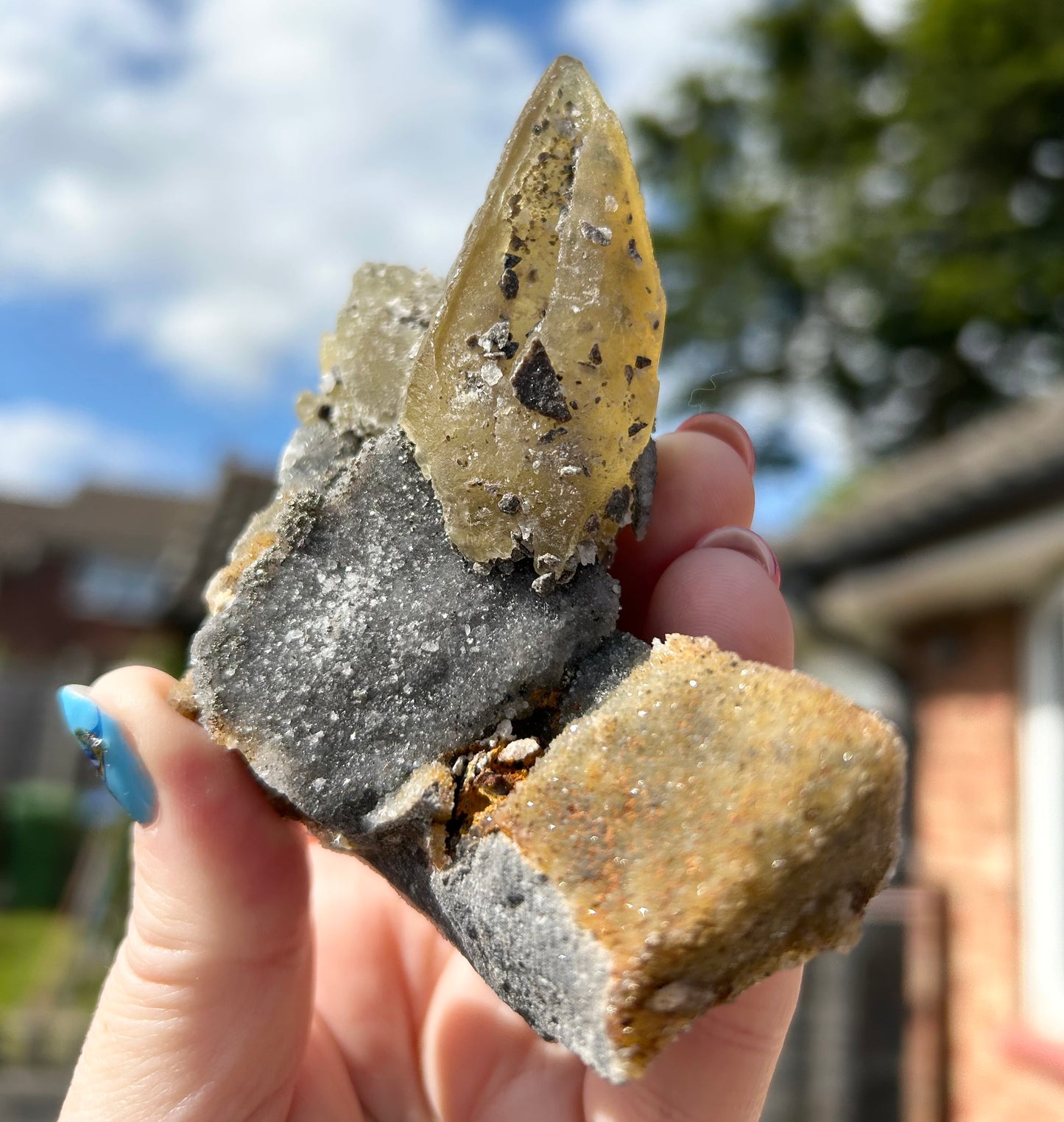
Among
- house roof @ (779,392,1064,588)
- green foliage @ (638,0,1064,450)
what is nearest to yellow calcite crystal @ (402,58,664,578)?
house roof @ (779,392,1064,588)

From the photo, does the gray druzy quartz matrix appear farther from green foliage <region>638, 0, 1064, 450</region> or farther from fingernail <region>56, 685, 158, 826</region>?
green foliage <region>638, 0, 1064, 450</region>

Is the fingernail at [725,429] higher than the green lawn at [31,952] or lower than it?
higher

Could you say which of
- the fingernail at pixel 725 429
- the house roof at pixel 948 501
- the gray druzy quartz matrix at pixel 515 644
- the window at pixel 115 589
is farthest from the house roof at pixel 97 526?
the gray druzy quartz matrix at pixel 515 644

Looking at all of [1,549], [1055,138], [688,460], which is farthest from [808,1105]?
[1,549]

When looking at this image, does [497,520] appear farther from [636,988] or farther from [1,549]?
[1,549]

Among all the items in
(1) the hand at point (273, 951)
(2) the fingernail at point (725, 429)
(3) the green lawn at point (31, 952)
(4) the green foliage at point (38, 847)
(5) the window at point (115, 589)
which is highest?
(2) the fingernail at point (725, 429)

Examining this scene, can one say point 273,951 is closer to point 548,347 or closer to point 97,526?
point 548,347

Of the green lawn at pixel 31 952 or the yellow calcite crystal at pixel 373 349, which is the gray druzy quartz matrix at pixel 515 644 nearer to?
the yellow calcite crystal at pixel 373 349
